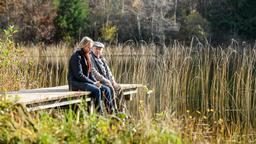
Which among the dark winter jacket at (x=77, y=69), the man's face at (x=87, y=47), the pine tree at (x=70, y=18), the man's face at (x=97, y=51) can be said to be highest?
the pine tree at (x=70, y=18)

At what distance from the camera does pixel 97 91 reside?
598 centimetres

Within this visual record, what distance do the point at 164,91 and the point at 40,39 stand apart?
62.9ft

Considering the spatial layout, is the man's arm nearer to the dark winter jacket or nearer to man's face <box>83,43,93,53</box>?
the dark winter jacket

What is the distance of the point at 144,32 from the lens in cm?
2586

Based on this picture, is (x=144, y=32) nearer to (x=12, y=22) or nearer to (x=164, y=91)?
(x=12, y=22)

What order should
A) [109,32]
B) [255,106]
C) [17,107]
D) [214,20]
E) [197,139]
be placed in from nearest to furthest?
[17,107]
[197,139]
[255,106]
[109,32]
[214,20]

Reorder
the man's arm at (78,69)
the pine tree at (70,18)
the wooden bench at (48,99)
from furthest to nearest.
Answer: the pine tree at (70,18) → the man's arm at (78,69) → the wooden bench at (48,99)

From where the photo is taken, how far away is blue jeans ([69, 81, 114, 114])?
5965 mm

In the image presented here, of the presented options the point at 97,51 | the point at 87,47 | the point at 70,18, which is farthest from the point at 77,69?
the point at 70,18

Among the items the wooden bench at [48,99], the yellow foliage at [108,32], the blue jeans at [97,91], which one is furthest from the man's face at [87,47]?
the yellow foliage at [108,32]

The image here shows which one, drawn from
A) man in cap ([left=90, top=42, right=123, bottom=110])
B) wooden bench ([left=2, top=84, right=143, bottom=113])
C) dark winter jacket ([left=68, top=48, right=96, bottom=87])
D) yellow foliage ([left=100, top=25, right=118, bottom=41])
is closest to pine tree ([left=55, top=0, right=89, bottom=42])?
yellow foliage ([left=100, top=25, right=118, bottom=41])

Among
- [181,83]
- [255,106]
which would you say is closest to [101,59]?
[181,83]

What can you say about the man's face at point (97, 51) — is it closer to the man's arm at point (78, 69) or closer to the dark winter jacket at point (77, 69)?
the dark winter jacket at point (77, 69)

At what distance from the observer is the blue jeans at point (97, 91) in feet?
19.6
